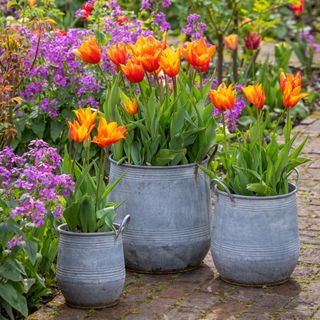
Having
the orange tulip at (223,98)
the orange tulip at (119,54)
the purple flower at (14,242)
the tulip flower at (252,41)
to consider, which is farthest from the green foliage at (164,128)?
the tulip flower at (252,41)

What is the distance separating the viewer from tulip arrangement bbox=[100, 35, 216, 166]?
4641 mm

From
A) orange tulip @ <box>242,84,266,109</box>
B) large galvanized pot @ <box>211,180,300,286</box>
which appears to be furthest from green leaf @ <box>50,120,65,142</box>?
orange tulip @ <box>242,84,266,109</box>

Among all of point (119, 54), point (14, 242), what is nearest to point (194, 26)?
point (119, 54)

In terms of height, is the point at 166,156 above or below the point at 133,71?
below

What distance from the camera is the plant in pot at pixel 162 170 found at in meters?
4.71

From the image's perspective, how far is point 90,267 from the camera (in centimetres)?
429

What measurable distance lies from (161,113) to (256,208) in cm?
70

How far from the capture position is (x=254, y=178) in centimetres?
459

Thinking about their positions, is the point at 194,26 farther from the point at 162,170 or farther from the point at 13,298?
the point at 13,298

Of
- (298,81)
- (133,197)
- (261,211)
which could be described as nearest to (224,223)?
(261,211)

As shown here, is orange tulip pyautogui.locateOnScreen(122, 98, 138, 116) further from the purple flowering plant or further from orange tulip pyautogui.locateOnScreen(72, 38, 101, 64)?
the purple flowering plant

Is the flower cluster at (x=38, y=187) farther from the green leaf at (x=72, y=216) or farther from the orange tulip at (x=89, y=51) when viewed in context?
the orange tulip at (x=89, y=51)

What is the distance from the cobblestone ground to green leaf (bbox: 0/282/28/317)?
0.24 m

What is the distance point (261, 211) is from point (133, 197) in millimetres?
660
